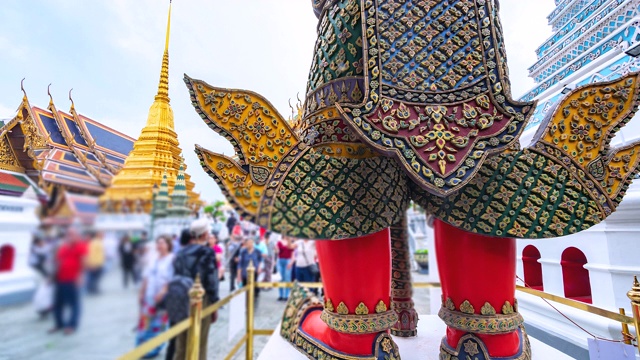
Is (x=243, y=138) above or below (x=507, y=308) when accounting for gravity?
above

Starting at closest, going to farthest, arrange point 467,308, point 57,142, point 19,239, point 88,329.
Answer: point 19,239 < point 88,329 < point 467,308 < point 57,142

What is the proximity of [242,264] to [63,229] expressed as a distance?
3.33 metres

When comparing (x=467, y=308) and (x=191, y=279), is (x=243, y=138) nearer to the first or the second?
(x=191, y=279)

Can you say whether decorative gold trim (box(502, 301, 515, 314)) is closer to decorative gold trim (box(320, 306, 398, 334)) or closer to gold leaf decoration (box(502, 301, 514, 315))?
gold leaf decoration (box(502, 301, 514, 315))

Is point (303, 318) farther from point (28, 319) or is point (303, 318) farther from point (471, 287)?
point (28, 319)

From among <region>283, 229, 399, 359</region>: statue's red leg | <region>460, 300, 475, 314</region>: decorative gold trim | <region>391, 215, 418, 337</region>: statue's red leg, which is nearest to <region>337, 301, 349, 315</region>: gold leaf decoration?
<region>283, 229, 399, 359</region>: statue's red leg

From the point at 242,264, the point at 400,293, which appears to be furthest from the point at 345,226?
the point at 242,264

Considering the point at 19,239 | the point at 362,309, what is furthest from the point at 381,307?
the point at 19,239

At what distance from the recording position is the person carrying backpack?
3.02 ft

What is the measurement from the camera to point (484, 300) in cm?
90

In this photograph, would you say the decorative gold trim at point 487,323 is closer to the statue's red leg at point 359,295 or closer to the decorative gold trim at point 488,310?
the decorative gold trim at point 488,310

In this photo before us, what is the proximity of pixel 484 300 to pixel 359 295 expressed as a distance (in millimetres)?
365

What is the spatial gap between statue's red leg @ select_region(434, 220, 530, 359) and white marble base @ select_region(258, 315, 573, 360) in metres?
0.30

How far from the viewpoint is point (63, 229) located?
1.16 ft
